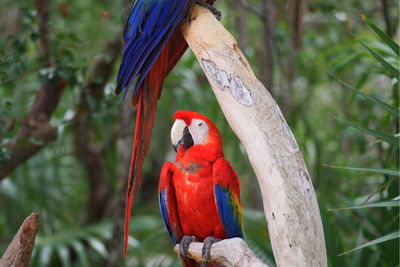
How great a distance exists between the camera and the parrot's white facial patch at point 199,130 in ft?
2.47

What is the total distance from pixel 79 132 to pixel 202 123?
49.9 inches

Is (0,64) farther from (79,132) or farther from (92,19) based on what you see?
(92,19)

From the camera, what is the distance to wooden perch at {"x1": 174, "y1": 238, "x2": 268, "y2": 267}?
650 mm

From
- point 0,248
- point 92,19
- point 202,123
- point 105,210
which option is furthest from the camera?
point 92,19

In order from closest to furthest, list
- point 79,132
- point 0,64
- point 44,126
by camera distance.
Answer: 1. point 0,64
2. point 44,126
3. point 79,132

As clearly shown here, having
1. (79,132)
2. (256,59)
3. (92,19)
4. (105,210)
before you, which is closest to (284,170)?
(79,132)

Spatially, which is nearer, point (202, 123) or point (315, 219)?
point (315, 219)

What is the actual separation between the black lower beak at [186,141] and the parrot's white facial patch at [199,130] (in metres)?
0.01

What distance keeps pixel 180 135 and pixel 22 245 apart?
1.14 ft

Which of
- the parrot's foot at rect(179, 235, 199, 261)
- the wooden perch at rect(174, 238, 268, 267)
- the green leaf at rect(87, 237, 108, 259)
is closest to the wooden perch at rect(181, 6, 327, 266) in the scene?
the wooden perch at rect(174, 238, 268, 267)

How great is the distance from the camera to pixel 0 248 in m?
2.01

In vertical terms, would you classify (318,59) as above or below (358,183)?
above

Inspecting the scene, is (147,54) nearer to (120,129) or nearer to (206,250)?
(206,250)

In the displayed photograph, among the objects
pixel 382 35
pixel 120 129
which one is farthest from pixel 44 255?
pixel 382 35
